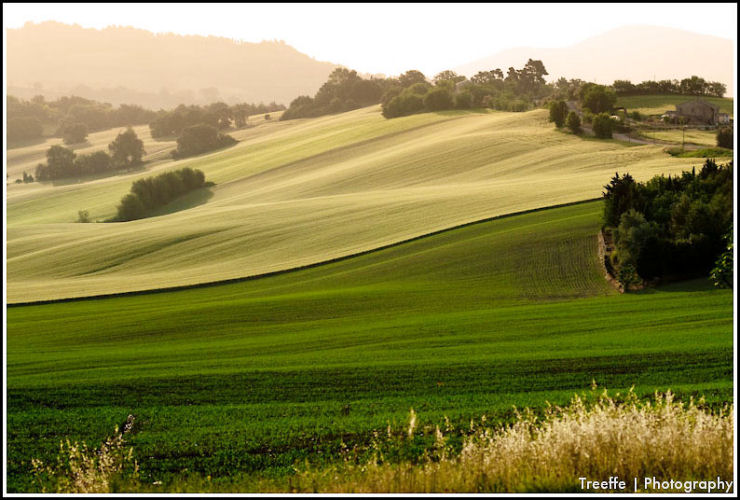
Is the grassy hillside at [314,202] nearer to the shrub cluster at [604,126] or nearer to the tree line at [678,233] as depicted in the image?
the shrub cluster at [604,126]

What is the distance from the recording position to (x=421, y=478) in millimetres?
7719

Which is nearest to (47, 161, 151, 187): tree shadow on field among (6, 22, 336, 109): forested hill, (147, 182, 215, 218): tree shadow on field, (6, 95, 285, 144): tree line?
(6, 95, 285, 144): tree line

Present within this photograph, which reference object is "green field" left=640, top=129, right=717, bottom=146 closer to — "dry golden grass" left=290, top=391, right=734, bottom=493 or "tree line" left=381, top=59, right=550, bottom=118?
"tree line" left=381, top=59, right=550, bottom=118

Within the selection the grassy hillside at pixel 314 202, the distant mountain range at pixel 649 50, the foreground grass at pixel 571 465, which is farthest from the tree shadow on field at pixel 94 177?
the foreground grass at pixel 571 465

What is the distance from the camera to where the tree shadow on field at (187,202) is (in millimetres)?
68250

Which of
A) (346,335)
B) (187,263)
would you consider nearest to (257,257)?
(187,263)

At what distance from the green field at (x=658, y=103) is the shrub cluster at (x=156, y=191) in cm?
4635

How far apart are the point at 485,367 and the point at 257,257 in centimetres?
2319

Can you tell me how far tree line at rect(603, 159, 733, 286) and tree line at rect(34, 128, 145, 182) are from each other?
292ft

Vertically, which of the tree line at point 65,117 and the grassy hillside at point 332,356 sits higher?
the tree line at point 65,117

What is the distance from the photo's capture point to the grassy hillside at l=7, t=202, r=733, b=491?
11055 millimetres

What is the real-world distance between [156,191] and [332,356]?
5894 centimetres

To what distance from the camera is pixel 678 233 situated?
24.9 m

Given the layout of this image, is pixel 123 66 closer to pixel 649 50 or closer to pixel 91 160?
pixel 91 160
